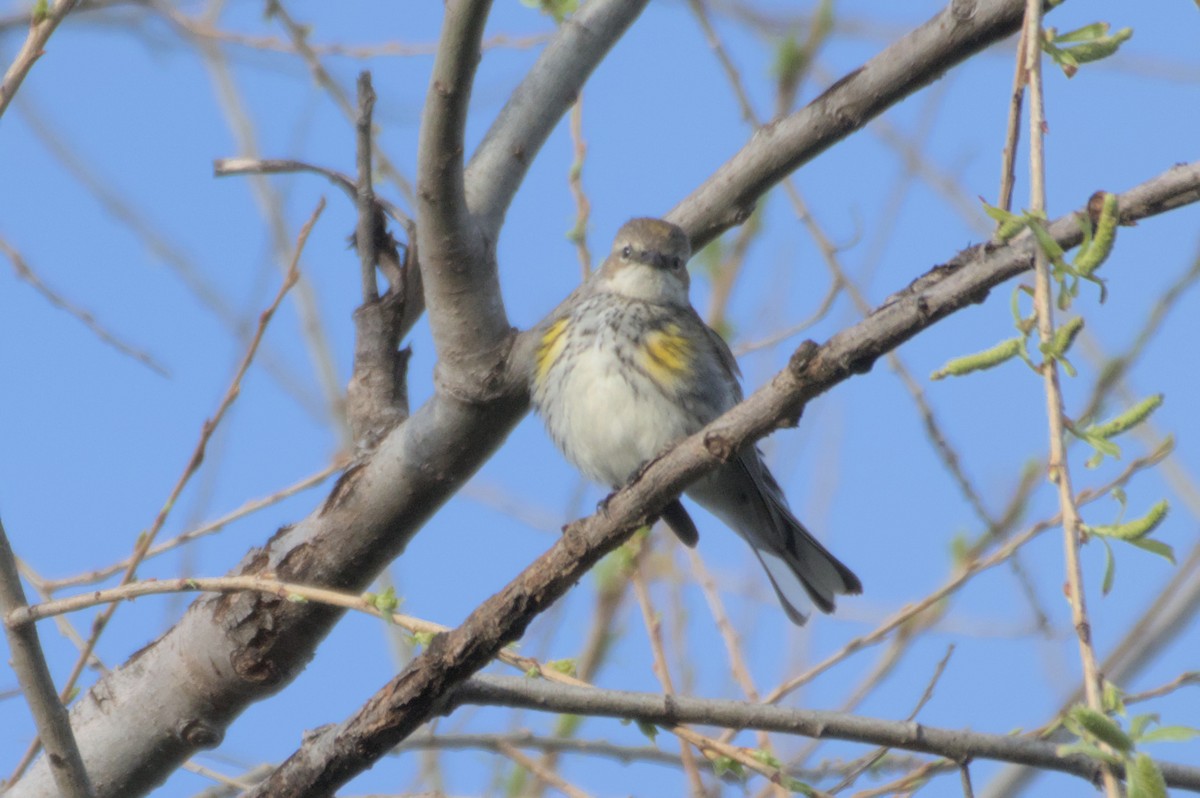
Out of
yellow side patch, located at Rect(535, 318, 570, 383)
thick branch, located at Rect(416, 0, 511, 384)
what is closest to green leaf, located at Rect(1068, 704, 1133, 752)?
thick branch, located at Rect(416, 0, 511, 384)

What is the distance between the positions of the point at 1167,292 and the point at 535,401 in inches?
70.9

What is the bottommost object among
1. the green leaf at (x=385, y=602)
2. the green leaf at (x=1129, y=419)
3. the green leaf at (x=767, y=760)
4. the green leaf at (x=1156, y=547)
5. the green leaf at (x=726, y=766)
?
the green leaf at (x=1156, y=547)

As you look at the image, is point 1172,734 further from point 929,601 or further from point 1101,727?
point 929,601

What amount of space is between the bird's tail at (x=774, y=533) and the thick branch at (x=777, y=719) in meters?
2.19

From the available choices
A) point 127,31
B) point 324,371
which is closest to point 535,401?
point 324,371

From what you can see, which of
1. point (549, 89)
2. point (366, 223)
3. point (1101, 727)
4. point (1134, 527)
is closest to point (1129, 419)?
point (1134, 527)

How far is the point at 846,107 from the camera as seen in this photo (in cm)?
370

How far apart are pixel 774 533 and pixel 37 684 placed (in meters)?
3.09

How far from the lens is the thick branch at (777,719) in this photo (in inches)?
96.1

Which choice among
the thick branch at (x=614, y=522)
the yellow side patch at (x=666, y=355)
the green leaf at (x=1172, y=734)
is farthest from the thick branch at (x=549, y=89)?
the green leaf at (x=1172, y=734)

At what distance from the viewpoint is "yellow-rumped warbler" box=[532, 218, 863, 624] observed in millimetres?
4883

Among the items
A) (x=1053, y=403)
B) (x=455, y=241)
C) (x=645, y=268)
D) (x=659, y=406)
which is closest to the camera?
(x=1053, y=403)

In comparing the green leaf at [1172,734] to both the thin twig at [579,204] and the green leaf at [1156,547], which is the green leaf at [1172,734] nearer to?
the green leaf at [1156,547]

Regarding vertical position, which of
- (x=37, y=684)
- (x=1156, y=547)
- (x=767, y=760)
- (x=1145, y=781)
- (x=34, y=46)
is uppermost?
(x=34, y=46)
